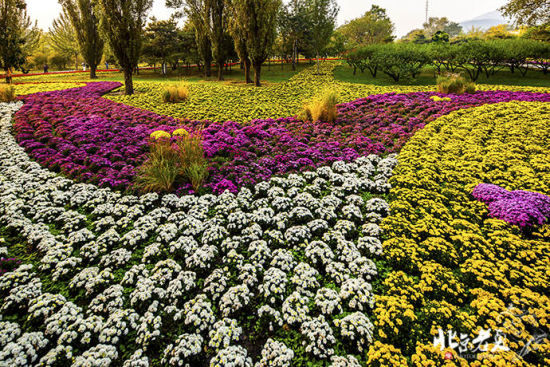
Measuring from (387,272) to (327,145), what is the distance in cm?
521

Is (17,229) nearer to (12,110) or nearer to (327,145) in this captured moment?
(327,145)

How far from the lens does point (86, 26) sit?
25.9 meters

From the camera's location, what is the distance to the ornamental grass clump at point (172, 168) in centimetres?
A: 614

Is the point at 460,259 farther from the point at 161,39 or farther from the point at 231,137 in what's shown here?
the point at 161,39

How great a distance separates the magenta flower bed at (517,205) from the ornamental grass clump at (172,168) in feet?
22.1

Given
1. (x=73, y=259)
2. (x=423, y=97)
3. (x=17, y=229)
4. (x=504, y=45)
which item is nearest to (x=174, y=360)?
(x=73, y=259)

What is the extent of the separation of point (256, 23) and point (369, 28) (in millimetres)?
55628

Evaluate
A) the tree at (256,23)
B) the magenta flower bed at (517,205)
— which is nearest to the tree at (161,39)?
the tree at (256,23)

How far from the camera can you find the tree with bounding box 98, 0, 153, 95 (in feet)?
49.9

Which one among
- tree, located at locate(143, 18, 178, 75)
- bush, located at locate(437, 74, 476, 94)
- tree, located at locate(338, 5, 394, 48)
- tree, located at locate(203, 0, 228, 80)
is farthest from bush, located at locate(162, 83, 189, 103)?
tree, located at locate(338, 5, 394, 48)

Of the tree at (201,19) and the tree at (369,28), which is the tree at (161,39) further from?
the tree at (369,28)

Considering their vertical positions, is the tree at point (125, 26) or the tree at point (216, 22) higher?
the tree at point (216, 22)

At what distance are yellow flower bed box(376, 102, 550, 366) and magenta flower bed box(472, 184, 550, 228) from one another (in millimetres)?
167

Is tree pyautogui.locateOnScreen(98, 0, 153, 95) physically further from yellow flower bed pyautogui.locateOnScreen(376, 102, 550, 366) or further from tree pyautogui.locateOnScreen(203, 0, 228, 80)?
yellow flower bed pyautogui.locateOnScreen(376, 102, 550, 366)
